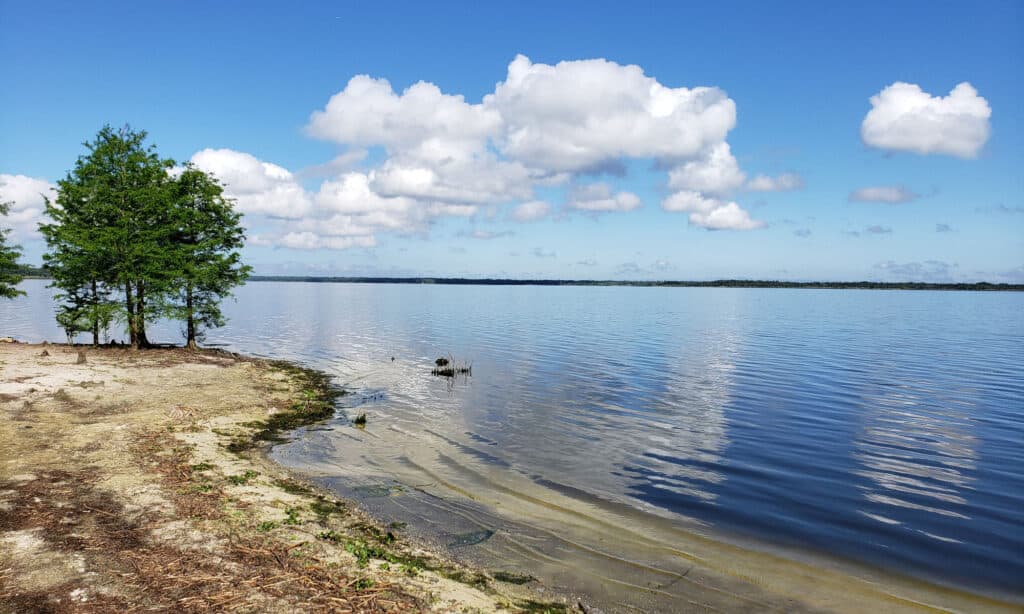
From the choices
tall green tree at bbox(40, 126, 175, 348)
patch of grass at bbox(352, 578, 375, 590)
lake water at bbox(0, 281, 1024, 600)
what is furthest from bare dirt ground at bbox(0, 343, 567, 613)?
tall green tree at bbox(40, 126, 175, 348)

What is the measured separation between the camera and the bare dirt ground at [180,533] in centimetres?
893

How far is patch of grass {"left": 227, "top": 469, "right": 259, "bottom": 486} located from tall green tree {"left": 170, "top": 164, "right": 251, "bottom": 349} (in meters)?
28.7

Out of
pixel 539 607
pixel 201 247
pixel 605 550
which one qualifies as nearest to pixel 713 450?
pixel 605 550

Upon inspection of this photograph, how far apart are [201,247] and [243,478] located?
31042 millimetres

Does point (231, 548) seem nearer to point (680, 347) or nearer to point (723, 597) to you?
point (723, 597)

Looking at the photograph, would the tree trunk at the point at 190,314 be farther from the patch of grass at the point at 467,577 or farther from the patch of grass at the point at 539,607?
the patch of grass at the point at 539,607

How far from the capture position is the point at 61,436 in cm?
1836

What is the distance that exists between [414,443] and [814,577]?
15.6 m

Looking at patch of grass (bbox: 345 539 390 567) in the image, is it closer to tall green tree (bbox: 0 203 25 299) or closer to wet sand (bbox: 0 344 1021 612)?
wet sand (bbox: 0 344 1021 612)

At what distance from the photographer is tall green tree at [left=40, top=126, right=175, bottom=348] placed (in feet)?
124

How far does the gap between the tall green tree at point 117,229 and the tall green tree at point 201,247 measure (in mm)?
864

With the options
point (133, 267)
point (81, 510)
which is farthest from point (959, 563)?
point (133, 267)

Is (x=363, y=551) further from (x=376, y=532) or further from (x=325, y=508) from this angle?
(x=325, y=508)

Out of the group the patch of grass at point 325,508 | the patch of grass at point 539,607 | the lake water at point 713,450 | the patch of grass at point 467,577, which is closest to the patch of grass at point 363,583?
the patch of grass at point 467,577
